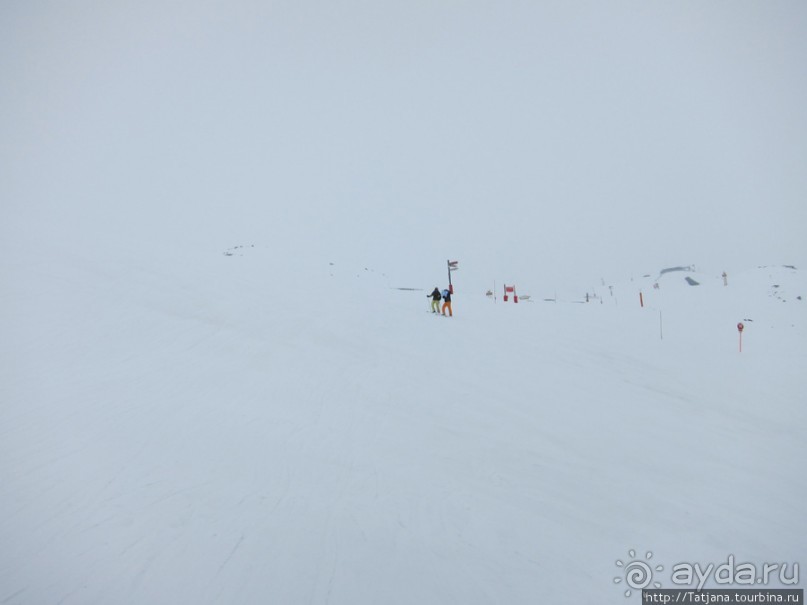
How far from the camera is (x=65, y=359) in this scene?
9375mm

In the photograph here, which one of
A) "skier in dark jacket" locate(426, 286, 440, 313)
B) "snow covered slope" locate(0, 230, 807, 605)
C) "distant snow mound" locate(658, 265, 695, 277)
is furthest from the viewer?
"distant snow mound" locate(658, 265, 695, 277)

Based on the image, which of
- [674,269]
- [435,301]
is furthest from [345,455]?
[674,269]

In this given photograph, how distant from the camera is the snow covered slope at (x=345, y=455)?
4.43m

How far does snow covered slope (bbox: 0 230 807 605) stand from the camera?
4.43 metres

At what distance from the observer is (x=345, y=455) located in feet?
22.5

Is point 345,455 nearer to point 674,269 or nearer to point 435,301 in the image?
point 435,301

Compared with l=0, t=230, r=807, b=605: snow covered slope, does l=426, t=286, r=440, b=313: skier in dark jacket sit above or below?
above

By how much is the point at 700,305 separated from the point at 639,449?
93.5ft

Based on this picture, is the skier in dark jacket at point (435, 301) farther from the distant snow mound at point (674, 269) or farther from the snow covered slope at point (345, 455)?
the distant snow mound at point (674, 269)

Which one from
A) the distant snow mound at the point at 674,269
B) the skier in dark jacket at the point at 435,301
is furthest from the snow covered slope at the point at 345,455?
the distant snow mound at the point at 674,269

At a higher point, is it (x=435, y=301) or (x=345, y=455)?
(x=435, y=301)

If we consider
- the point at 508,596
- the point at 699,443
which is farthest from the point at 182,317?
the point at 699,443

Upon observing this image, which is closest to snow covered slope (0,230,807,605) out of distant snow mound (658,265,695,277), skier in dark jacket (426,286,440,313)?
skier in dark jacket (426,286,440,313)

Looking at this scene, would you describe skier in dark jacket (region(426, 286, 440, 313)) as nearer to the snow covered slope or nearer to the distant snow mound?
the snow covered slope
